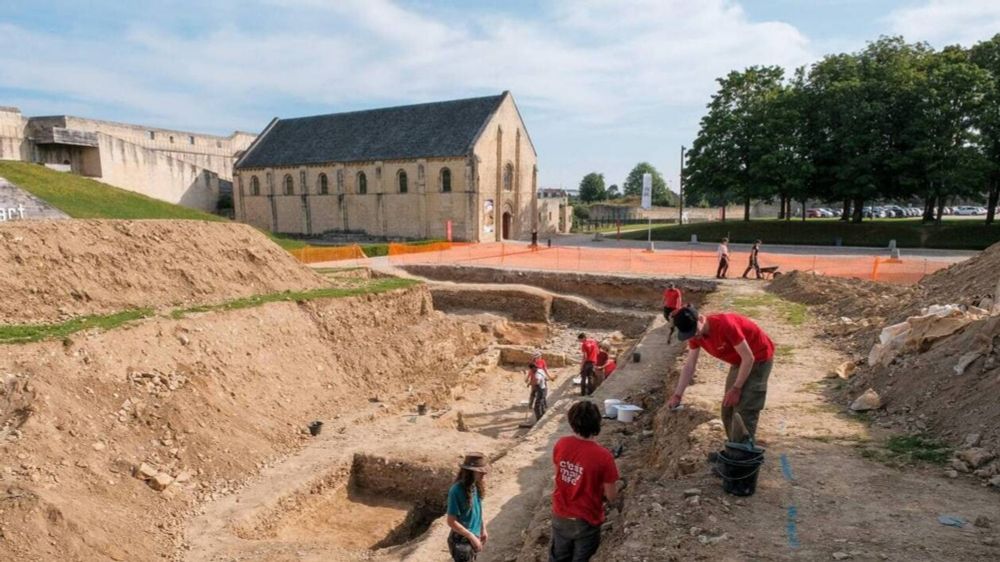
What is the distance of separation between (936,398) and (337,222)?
45320 mm

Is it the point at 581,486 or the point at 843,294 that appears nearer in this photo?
the point at 581,486

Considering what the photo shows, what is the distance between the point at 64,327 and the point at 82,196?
28.4m

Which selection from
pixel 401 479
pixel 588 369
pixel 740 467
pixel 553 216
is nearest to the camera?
pixel 740 467

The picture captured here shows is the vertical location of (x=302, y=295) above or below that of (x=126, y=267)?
below

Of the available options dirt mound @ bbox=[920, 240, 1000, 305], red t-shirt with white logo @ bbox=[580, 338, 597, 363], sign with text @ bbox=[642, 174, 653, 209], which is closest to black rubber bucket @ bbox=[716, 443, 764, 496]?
dirt mound @ bbox=[920, 240, 1000, 305]

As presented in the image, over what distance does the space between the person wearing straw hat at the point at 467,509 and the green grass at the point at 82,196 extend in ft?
104

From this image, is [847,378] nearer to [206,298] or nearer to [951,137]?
[206,298]

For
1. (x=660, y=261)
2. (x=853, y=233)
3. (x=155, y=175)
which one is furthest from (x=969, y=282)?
(x=155, y=175)

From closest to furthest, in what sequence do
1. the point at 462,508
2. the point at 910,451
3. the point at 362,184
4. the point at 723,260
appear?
the point at 462,508
the point at 910,451
the point at 723,260
the point at 362,184

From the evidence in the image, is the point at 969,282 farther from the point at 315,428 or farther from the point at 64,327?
the point at 64,327

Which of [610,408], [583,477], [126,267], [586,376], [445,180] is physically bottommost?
[586,376]

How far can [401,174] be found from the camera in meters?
44.8

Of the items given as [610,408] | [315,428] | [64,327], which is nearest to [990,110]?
[610,408]

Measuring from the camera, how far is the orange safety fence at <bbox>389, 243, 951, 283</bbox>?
82.3ft
